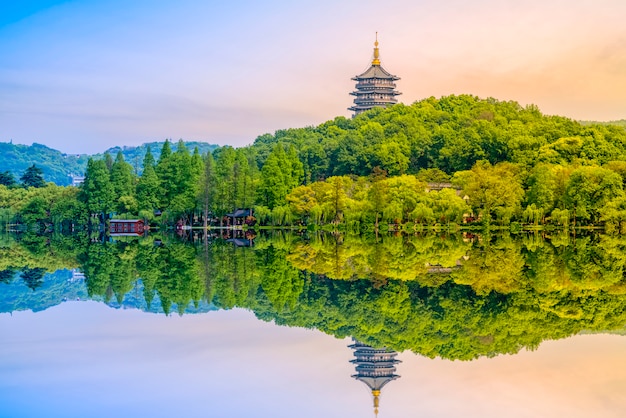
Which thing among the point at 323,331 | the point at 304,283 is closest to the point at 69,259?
the point at 304,283

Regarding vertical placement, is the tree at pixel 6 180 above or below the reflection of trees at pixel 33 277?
above

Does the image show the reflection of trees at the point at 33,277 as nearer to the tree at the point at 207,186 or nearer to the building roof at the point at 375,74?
the tree at the point at 207,186

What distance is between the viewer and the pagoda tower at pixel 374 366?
454 inches

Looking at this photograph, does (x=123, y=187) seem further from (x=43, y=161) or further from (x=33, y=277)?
(x=43, y=161)

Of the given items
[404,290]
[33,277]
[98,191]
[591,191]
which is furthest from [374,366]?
[98,191]

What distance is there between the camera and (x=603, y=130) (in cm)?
6719

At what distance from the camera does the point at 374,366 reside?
12.8 m

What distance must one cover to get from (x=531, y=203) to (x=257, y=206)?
1736 cm

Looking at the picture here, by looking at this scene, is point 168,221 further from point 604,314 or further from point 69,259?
point 604,314

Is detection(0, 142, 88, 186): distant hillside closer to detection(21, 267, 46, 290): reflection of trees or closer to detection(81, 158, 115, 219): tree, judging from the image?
detection(81, 158, 115, 219): tree

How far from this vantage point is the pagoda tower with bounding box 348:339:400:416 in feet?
37.8

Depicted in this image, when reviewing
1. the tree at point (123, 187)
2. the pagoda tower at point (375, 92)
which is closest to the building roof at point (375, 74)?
the pagoda tower at point (375, 92)

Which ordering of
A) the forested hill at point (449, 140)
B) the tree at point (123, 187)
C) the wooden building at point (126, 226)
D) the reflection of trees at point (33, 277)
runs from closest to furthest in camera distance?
1. the reflection of trees at point (33, 277)
2. the wooden building at point (126, 226)
3. the forested hill at point (449, 140)
4. the tree at point (123, 187)

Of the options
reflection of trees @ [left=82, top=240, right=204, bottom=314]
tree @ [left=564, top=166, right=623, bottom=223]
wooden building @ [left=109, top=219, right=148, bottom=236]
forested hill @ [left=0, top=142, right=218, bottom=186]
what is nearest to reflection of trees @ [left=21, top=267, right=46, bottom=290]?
reflection of trees @ [left=82, top=240, right=204, bottom=314]
